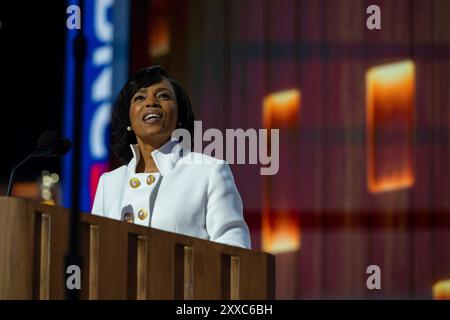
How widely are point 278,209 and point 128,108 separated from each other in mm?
3565

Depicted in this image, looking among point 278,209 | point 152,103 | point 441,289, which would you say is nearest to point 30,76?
point 278,209

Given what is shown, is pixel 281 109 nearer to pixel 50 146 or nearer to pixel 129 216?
pixel 129 216

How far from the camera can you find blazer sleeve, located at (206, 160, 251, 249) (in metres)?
2.51

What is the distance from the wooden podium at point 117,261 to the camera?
6.91 feet

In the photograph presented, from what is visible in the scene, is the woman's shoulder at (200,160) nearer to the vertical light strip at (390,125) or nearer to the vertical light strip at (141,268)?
the vertical light strip at (141,268)

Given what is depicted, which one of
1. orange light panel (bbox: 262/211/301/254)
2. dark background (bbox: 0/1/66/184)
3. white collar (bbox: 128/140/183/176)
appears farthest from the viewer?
dark background (bbox: 0/1/66/184)

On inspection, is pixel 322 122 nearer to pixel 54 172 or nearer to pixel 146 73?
pixel 54 172

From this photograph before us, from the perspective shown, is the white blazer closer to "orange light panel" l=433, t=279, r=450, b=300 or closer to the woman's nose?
the woman's nose

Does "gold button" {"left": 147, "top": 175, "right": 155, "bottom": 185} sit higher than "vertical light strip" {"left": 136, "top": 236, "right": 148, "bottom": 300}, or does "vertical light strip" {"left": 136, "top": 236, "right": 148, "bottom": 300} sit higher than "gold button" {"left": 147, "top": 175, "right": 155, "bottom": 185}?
"gold button" {"left": 147, "top": 175, "right": 155, "bottom": 185}

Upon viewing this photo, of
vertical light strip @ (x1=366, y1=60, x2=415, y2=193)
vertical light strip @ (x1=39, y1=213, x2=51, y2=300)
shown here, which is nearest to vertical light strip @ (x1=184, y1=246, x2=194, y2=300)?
vertical light strip @ (x1=39, y1=213, x2=51, y2=300)

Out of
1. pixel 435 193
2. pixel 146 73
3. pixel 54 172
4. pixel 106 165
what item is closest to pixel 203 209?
pixel 146 73

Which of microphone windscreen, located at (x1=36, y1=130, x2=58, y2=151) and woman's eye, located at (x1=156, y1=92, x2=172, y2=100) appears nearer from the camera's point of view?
microphone windscreen, located at (x1=36, y1=130, x2=58, y2=151)

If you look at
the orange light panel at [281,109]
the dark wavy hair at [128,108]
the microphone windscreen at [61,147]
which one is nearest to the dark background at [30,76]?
the orange light panel at [281,109]

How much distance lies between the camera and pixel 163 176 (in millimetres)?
2727
